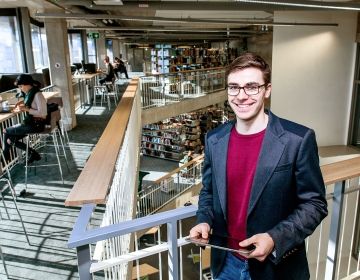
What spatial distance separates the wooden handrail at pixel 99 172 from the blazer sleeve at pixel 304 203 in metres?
0.79

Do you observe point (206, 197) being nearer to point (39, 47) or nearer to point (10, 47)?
point (10, 47)

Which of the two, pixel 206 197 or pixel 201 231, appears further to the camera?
pixel 206 197

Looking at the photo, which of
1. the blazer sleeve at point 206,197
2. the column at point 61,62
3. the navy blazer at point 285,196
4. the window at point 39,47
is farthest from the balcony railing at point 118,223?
the window at point 39,47

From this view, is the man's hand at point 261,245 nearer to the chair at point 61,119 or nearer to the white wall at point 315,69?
the chair at point 61,119

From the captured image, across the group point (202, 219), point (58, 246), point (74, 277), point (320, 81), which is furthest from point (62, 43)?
point (202, 219)

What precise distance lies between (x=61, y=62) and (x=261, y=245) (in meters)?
7.17

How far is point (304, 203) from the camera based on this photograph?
118 cm

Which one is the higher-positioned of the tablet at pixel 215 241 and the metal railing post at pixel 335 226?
the tablet at pixel 215 241

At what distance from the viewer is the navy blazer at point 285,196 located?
45.5 inches

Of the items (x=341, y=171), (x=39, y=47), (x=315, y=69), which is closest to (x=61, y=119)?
(x=341, y=171)

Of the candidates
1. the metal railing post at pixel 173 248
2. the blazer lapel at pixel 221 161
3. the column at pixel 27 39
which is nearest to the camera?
the blazer lapel at pixel 221 161

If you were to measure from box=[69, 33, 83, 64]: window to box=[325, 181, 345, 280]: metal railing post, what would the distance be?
1540 centimetres

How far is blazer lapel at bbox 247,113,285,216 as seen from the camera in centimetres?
118

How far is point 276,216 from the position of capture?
1214 mm
